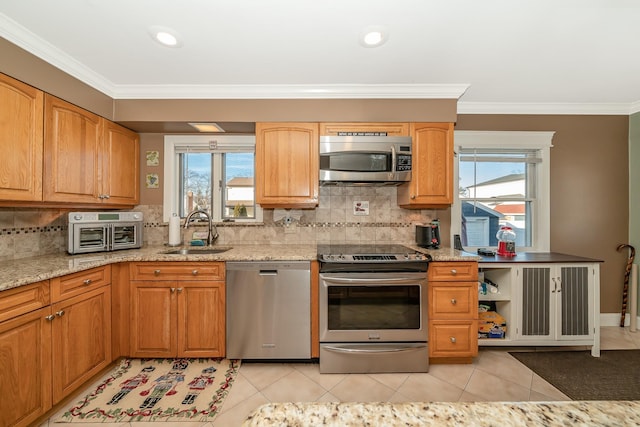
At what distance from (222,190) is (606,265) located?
4362mm

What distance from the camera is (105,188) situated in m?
2.40

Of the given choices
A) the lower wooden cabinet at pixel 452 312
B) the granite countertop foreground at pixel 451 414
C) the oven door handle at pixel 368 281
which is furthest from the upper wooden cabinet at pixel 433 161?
the granite countertop foreground at pixel 451 414

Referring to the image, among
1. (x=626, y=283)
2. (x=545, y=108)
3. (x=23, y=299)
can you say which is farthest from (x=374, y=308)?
(x=626, y=283)

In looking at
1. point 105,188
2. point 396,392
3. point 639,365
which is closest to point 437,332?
point 396,392

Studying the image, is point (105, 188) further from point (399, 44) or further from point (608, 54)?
point (608, 54)

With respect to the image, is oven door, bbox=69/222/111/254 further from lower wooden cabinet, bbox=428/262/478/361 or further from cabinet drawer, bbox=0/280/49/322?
lower wooden cabinet, bbox=428/262/478/361

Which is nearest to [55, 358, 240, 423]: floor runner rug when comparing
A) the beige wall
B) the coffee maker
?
the coffee maker

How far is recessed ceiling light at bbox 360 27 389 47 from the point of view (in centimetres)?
169

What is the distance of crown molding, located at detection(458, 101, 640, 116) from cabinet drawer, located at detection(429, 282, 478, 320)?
192 cm

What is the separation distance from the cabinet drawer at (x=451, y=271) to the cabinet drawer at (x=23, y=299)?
267cm

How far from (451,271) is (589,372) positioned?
4.43 feet

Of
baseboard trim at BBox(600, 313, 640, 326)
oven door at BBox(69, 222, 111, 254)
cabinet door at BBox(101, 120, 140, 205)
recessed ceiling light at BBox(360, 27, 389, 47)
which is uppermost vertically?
recessed ceiling light at BBox(360, 27, 389, 47)

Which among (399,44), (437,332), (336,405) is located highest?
(399,44)

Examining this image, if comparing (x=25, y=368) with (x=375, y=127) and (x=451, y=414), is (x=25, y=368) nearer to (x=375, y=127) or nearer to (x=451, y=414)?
(x=451, y=414)
